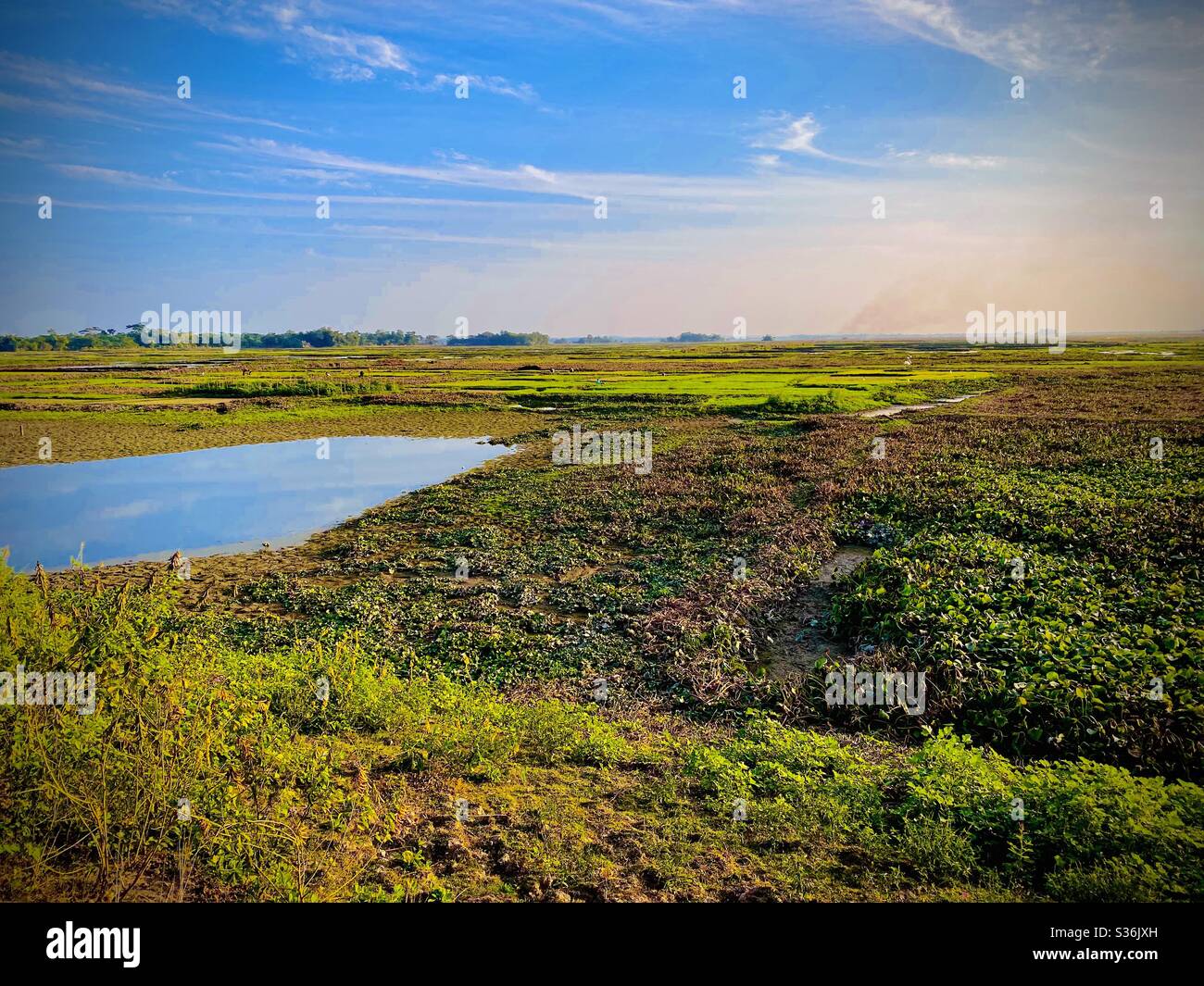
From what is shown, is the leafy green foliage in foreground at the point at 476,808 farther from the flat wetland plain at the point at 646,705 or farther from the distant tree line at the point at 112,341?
the distant tree line at the point at 112,341

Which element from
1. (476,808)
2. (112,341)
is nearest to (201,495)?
(476,808)

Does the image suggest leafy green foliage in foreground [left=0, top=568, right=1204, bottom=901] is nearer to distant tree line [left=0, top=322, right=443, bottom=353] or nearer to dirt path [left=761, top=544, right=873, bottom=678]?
dirt path [left=761, top=544, right=873, bottom=678]

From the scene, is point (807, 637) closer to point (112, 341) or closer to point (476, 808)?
point (476, 808)

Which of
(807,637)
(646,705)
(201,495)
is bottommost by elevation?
(646,705)

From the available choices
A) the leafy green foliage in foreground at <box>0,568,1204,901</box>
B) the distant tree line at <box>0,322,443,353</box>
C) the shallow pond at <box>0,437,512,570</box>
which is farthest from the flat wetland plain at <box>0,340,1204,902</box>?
the distant tree line at <box>0,322,443,353</box>

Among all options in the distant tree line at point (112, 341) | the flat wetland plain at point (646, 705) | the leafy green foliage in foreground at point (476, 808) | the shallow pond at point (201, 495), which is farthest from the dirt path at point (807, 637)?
the distant tree line at point (112, 341)
